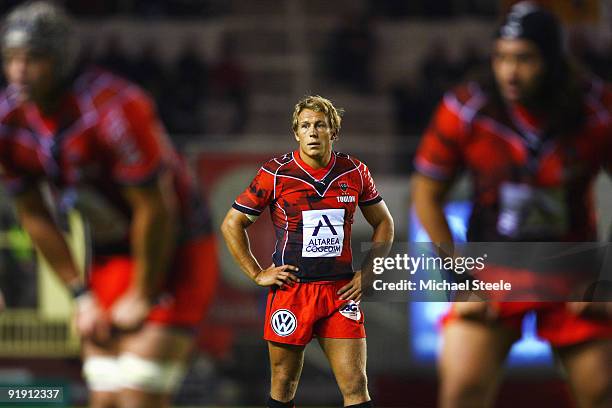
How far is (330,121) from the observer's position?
3162 mm

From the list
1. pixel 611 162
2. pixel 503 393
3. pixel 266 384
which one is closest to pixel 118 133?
pixel 611 162

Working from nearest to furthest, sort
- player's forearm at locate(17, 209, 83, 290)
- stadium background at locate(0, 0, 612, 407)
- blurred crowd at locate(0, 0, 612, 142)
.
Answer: player's forearm at locate(17, 209, 83, 290), stadium background at locate(0, 0, 612, 407), blurred crowd at locate(0, 0, 612, 142)

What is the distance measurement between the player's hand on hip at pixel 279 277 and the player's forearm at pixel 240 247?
4cm

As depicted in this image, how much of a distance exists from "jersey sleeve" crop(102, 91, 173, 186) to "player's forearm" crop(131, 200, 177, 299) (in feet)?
0.46

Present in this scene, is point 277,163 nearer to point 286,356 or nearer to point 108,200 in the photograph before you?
point 286,356

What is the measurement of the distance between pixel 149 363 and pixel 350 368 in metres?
1.27

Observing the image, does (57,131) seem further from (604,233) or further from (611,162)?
(604,233)

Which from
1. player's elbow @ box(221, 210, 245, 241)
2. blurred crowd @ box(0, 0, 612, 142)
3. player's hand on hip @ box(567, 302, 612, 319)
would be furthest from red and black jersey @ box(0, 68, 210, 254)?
blurred crowd @ box(0, 0, 612, 142)

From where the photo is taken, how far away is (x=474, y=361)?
3846mm

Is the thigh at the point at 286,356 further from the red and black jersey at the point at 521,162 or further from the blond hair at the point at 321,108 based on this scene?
the red and black jersey at the point at 521,162

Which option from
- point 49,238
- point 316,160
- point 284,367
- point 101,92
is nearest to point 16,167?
point 49,238

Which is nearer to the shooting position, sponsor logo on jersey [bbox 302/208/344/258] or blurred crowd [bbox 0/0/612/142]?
sponsor logo on jersey [bbox 302/208/344/258]

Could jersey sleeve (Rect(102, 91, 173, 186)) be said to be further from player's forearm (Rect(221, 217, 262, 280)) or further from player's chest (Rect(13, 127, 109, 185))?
player's forearm (Rect(221, 217, 262, 280))

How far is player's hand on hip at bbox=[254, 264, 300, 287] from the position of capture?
129 inches
